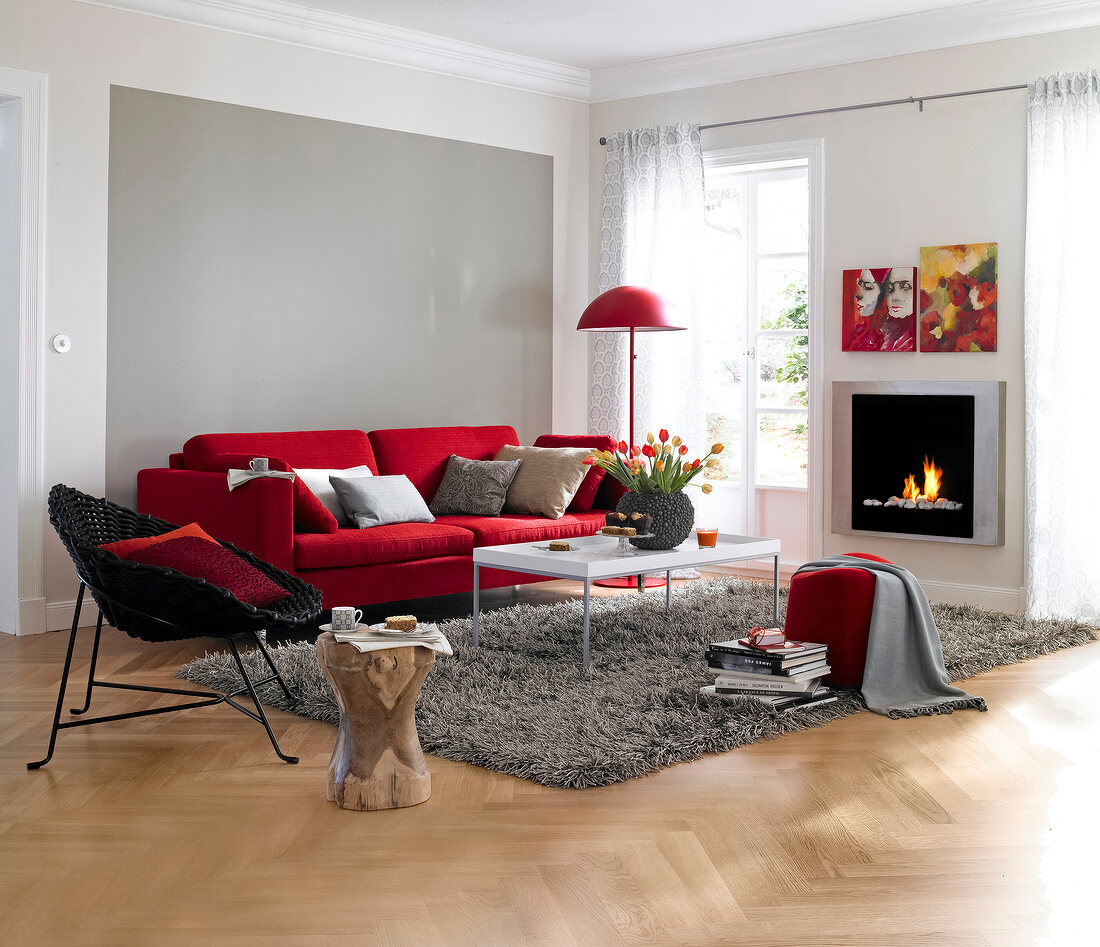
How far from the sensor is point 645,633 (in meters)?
4.84

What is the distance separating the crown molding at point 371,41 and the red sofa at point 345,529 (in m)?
1.95

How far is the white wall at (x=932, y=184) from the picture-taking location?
573 centimetres

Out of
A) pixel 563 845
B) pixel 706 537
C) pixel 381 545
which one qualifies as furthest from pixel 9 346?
pixel 563 845

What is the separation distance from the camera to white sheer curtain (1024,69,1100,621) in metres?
5.43

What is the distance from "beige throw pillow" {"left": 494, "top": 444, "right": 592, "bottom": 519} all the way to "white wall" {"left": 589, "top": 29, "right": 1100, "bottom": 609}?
1449 mm

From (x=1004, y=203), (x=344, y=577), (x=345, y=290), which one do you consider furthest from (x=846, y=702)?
(x=345, y=290)

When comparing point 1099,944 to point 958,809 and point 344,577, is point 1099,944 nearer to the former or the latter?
point 958,809

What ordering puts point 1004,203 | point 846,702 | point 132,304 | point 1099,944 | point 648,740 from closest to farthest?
point 1099,944 → point 648,740 → point 846,702 → point 132,304 → point 1004,203

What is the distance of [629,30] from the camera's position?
20.6ft

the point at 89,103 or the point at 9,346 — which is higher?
the point at 89,103

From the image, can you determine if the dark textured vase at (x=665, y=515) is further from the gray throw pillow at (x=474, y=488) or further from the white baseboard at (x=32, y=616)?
the white baseboard at (x=32, y=616)

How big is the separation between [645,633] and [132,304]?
274 centimetres

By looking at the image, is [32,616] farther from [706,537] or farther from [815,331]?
[815,331]

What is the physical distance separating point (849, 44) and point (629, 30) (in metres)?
1.15
